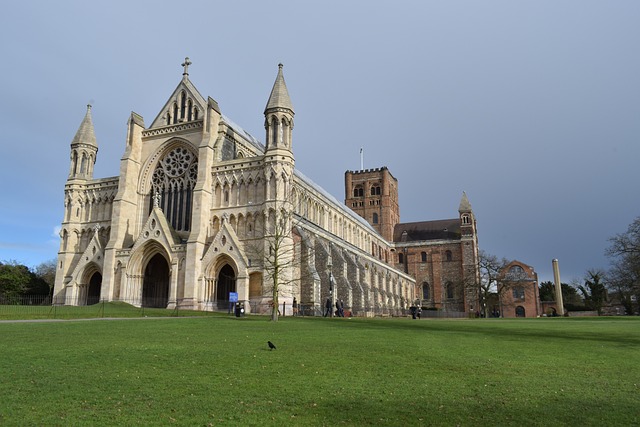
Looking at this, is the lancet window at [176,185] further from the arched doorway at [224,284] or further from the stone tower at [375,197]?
the stone tower at [375,197]

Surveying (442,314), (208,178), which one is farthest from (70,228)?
(442,314)

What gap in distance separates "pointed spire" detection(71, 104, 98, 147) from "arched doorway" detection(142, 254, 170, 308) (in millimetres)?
14614

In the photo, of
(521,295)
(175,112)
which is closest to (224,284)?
(175,112)

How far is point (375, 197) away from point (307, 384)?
8806cm

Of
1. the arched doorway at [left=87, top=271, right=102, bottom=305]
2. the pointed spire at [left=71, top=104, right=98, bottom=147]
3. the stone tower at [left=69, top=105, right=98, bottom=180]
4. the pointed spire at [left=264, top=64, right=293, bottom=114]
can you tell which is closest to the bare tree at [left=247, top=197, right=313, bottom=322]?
the pointed spire at [left=264, top=64, right=293, bottom=114]

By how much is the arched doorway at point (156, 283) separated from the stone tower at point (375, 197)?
52.3 m

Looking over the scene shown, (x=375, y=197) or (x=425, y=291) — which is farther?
(x=375, y=197)

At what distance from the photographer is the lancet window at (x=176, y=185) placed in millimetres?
47094

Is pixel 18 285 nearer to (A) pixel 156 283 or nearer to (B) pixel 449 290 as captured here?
(A) pixel 156 283

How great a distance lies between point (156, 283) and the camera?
47.5 meters

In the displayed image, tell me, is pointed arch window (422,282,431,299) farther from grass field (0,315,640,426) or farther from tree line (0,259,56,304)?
grass field (0,315,640,426)

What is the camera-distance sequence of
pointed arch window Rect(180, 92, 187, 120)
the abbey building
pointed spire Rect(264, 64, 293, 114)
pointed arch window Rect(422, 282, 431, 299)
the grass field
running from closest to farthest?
the grass field, the abbey building, pointed spire Rect(264, 64, 293, 114), pointed arch window Rect(180, 92, 187, 120), pointed arch window Rect(422, 282, 431, 299)

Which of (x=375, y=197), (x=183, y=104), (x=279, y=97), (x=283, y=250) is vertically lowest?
(x=283, y=250)

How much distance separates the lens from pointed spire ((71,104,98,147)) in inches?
1997
